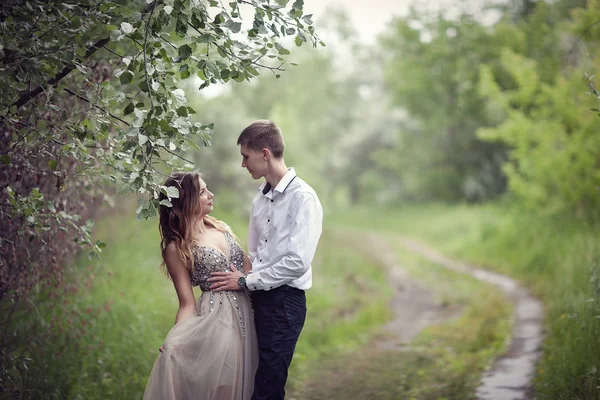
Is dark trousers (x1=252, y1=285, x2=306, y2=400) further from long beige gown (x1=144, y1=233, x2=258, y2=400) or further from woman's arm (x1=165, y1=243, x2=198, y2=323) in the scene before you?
woman's arm (x1=165, y1=243, x2=198, y2=323)

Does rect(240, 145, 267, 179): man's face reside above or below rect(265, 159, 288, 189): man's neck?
above

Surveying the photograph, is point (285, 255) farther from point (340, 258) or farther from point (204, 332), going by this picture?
point (340, 258)

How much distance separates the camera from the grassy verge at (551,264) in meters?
5.52

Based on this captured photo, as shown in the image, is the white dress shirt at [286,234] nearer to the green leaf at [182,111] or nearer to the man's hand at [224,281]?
the man's hand at [224,281]

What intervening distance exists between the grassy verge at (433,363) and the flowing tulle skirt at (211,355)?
2469 millimetres

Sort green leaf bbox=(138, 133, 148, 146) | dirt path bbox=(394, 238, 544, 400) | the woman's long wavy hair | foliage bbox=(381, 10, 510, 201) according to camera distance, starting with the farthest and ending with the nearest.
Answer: foliage bbox=(381, 10, 510, 201), dirt path bbox=(394, 238, 544, 400), the woman's long wavy hair, green leaf bbox=(138, 133, 148, 146)

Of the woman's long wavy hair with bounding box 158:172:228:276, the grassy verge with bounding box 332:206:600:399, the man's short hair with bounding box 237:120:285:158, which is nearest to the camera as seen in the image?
the man's short hair with bounding box 237:120:285:158

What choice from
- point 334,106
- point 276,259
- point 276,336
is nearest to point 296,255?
point 276,259

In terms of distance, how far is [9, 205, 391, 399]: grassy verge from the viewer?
565 cm

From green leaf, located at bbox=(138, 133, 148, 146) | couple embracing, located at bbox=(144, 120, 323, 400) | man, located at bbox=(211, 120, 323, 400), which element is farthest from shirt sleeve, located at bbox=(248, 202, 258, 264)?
green leaf, located at bbox=(138, 133, 148, 146)

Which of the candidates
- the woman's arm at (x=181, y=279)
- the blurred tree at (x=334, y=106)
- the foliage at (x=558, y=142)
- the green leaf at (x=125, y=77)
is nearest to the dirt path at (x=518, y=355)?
the foliage at (x=558, y=142)

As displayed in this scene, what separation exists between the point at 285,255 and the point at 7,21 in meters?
2.25

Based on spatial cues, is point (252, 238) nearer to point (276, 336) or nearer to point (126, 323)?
point (276, 336)

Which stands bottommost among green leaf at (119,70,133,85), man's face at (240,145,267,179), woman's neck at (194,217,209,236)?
woman's neck at (194,217,209,236)
